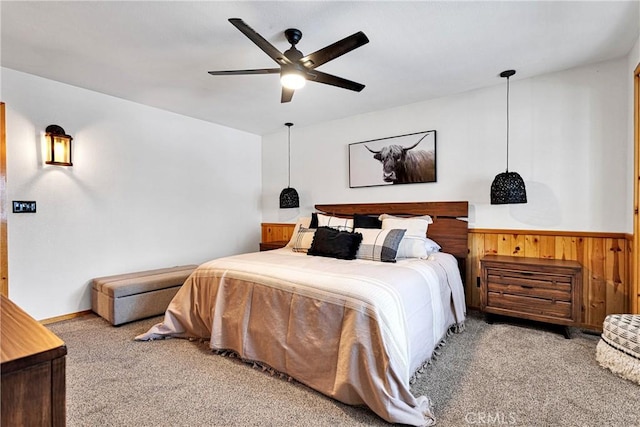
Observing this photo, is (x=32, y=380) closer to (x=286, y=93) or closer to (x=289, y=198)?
(x=286, y=93)

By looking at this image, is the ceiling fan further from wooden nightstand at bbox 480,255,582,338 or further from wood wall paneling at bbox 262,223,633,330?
wood wall paneling at bbox 262,223,633,330

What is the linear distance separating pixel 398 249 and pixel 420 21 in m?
1.83

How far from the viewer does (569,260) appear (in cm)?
298

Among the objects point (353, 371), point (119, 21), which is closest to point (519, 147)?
point (353, 371)

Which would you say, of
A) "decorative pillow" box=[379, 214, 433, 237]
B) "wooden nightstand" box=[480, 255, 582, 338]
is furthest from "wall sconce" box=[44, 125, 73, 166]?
"wooden nightstand" box=[480, 255, 582, 338]

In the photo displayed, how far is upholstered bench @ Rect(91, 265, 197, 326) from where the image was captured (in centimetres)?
310

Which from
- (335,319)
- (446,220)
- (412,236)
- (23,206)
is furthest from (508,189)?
(23,206)

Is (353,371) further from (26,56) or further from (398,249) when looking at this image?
(26,56)

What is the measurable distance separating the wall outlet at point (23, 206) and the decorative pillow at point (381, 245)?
3.17 m

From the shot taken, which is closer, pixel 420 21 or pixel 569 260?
pixel 420 21

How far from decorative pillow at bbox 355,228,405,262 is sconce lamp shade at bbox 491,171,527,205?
1.00 metres

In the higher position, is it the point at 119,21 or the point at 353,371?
the point at 119,21

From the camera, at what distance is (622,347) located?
212cm

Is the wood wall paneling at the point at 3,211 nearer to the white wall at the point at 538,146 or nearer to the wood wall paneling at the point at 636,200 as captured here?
the white wall at the point at 538,146
